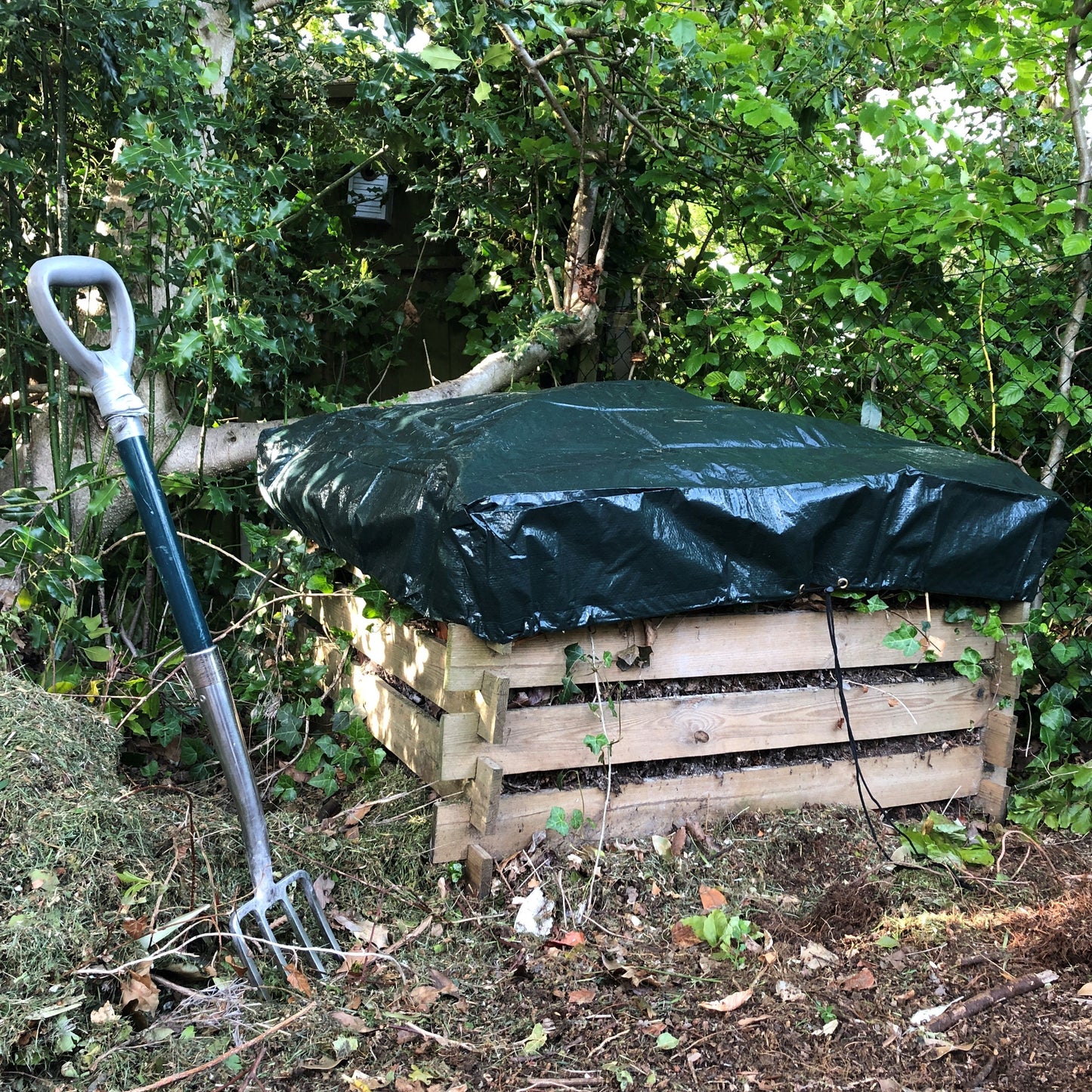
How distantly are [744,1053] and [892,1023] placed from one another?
39cm

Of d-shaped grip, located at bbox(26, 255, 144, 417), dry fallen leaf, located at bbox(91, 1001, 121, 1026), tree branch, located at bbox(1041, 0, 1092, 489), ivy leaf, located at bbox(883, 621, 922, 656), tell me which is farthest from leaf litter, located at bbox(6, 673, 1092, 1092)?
tree branch, located at bbox(1041, 0, 1092, 489)

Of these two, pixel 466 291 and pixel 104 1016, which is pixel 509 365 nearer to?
pixel 466 291

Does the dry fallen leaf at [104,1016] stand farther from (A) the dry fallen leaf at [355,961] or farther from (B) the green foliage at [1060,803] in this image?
(B) the green foliage at [1060,803]

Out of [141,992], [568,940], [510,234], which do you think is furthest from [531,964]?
[510,234]

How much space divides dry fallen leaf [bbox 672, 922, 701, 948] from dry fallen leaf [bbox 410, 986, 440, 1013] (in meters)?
0.65

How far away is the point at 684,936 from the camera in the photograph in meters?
2.41

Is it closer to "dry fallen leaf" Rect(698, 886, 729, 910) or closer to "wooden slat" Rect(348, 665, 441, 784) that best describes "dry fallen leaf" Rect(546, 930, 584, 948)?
"dry fallen leaf" Rect(698, 886, 729, 910)

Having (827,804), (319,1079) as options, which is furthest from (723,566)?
(319,1079)

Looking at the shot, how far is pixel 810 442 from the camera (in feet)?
10.1

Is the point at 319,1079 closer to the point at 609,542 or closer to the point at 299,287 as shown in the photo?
the point at 609,542

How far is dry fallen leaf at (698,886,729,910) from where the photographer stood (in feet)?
8.37

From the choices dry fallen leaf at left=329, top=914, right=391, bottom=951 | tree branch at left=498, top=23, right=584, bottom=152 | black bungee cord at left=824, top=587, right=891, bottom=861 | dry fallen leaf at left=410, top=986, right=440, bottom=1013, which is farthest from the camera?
tree branch at left=498, top=23, right=584, bottom=152

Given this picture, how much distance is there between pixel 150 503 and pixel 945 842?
2.63 metres

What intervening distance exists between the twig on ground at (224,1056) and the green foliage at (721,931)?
100 centimetres
